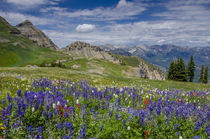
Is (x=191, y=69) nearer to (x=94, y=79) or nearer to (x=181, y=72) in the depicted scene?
(x=181, y=72)

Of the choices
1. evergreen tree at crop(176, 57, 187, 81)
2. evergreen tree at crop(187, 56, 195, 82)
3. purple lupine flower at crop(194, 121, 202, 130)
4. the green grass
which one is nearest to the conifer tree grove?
evergreen tree at crop(176, 57, 187, 81)

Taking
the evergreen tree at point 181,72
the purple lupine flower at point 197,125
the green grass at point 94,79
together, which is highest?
the purple lupine flower at point 197,125

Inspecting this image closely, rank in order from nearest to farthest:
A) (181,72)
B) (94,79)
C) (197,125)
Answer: (197,125) → (94,79) → (181,72)

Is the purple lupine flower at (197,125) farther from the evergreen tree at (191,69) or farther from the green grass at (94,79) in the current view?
the evergreen tree at (191,69)

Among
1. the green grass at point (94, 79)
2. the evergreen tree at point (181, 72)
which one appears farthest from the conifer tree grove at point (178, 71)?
the green grass at point (94, 79)

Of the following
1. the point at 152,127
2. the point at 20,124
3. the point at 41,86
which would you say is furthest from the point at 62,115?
the point at 41,86

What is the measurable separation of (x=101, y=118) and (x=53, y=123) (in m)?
1.68

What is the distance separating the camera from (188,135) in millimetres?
5348

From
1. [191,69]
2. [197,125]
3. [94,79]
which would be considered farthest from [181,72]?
[197,125]

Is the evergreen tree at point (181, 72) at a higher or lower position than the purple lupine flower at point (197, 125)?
lower

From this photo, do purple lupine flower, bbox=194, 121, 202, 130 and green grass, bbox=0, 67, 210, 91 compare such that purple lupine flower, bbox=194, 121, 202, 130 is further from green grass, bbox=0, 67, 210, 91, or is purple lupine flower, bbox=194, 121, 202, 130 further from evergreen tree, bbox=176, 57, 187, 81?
evergreen tree, bbox=176, 57, 187, 81

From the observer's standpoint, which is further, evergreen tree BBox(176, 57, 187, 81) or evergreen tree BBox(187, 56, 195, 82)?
evergreen tree BBox(187, 56, 195, 82)

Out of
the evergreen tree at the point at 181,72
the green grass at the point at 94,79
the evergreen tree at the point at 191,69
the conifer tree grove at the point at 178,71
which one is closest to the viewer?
the green grass at the point at 94,79

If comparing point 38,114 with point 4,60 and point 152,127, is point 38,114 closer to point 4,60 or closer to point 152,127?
point 152,127
